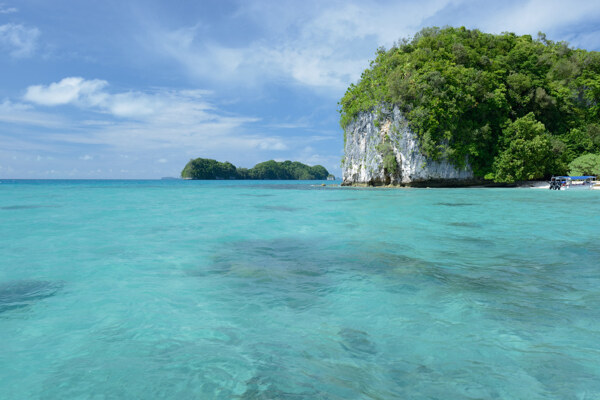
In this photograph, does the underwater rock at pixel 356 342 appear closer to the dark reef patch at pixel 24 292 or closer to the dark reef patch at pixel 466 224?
the dark reef patch at pixel 24 292

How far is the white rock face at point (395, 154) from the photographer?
1721 inches

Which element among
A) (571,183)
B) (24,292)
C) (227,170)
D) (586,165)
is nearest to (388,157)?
(571,183)

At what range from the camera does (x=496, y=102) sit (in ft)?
140

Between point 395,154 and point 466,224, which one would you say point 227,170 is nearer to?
point 395,154

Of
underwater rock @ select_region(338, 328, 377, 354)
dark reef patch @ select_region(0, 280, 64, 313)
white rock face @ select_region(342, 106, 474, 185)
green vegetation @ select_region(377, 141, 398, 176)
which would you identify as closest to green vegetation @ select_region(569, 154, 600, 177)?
white rock face @ select_region(342, 106, 474, 185)

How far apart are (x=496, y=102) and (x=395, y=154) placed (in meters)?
13.6

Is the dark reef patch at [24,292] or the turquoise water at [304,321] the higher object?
the turquoise water at [304,321]

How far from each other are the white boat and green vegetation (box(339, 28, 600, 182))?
341cm

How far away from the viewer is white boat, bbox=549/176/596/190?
1416 inches

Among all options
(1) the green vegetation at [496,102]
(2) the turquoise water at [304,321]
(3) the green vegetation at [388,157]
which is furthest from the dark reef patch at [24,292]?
(3) the green vegetation at [388,157]

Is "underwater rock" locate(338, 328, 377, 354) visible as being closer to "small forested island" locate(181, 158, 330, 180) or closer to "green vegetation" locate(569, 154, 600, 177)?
"green vegetation" locate(569, 154, 600, 177)

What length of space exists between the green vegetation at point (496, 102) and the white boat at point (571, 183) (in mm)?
3406

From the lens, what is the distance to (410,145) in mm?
43969

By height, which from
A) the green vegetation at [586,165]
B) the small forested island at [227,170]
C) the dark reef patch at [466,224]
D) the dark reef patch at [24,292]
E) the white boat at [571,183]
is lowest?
the dark reef patch at [24,292]
